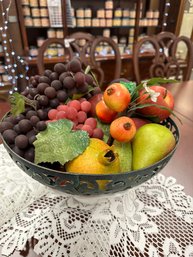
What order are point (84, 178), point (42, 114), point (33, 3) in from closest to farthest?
1. point (84, 178)
2. point (42, 114)
3. point (33, 3)

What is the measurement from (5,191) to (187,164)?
0.45 meters

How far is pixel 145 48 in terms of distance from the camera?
2.15 meters

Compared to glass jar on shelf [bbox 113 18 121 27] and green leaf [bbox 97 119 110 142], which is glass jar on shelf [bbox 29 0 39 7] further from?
green leaf [bbox 97 119 110 142]

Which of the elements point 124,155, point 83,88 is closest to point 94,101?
point 83,88

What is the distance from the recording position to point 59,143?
351mm

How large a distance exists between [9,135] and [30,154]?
5cm

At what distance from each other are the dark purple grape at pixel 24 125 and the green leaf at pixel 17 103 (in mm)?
40

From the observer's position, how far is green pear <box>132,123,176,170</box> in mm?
364

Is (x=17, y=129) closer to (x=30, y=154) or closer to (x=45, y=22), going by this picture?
(x=30, y=154)

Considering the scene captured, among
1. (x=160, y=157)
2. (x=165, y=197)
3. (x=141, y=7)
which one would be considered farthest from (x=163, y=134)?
(x=141, y=7)

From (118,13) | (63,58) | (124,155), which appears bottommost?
(63,58)

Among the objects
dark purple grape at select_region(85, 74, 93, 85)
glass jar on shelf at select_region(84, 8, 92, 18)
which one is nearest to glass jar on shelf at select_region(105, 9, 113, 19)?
glass jar on shelf at select_region(84, 8, 92, 18)

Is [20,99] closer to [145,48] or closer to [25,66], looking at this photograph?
[25,66]

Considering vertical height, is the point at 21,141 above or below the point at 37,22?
below
